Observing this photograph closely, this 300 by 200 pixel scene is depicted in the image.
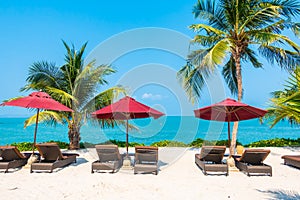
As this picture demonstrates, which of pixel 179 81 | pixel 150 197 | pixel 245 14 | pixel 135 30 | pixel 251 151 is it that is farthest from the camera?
pixel 135 30

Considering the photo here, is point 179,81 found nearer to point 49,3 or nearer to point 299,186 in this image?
point 299,186

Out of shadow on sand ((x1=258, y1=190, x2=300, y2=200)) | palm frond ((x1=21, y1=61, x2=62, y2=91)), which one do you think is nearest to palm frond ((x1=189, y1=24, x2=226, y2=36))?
palm frond ((x1=21, y1=61, x2=62, y2=91))

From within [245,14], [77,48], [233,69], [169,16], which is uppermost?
[169,16]

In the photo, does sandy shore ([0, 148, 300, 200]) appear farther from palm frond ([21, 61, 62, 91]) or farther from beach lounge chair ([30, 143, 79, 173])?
palm frond ([21, 61, 62, 91])

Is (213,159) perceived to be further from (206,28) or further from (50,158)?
(206,28)

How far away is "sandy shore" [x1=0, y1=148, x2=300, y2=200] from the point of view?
15.4ft

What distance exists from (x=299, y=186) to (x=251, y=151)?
1.35 m

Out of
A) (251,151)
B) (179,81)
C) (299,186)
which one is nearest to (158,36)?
(179,81)

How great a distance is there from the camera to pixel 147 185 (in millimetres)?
5441

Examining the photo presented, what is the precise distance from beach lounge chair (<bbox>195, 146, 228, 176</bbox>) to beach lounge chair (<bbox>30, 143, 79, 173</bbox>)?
13.8 feet

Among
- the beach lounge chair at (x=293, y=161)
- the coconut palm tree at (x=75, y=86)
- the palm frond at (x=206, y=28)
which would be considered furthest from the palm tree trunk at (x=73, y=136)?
the beach lounge chair at (x=293, y=161)

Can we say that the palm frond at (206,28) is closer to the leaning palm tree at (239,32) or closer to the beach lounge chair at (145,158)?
the leaning palm tree at (239,32)

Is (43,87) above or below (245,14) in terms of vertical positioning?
below

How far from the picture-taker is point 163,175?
6465mm
